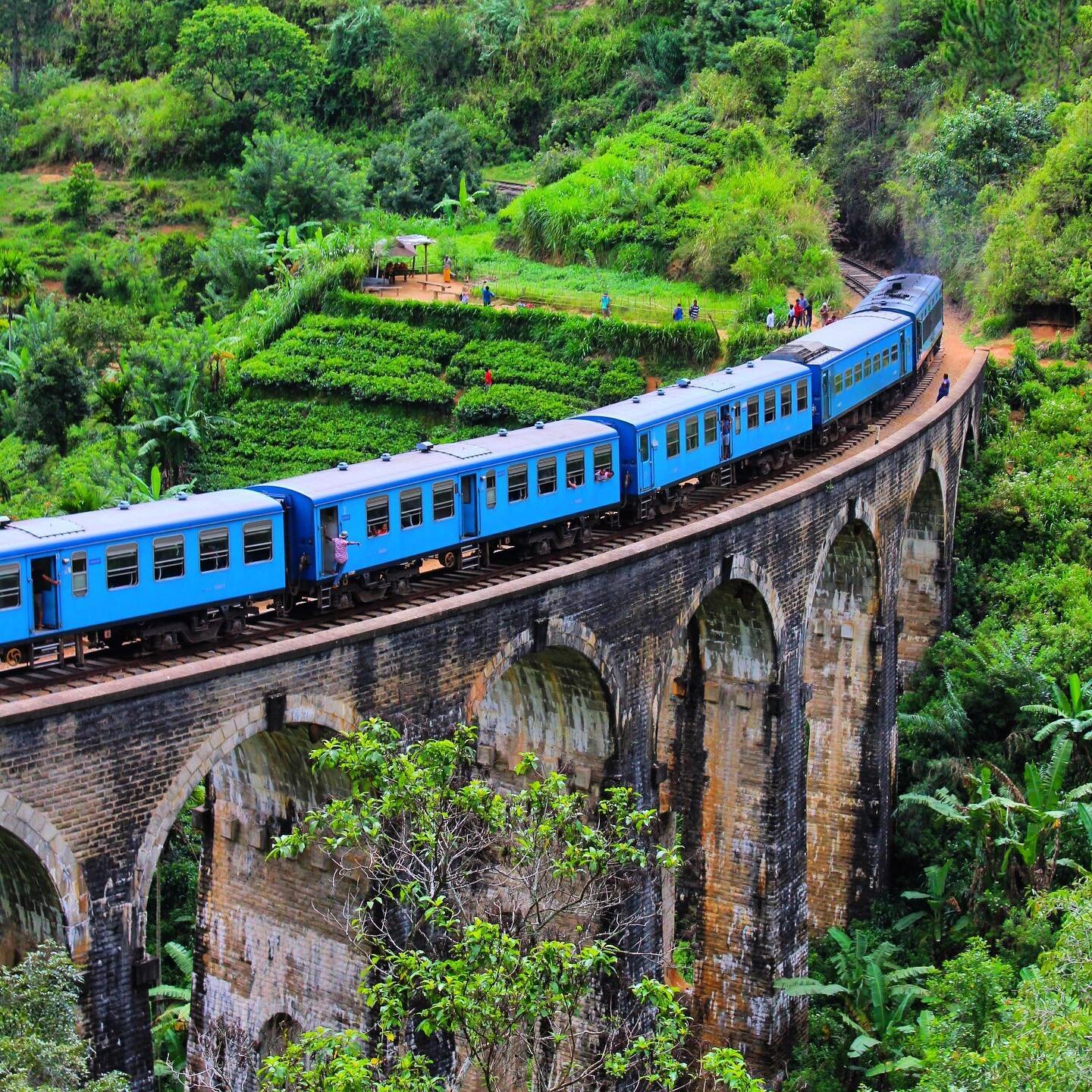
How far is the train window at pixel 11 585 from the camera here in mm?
19156

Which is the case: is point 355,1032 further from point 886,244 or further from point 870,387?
point 886,244

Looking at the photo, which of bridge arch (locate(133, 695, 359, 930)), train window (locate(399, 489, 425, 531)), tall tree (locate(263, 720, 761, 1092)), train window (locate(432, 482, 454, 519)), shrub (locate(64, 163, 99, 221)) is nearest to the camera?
tall tree (locate(263, 720, 761, 1092))

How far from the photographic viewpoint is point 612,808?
1623cm

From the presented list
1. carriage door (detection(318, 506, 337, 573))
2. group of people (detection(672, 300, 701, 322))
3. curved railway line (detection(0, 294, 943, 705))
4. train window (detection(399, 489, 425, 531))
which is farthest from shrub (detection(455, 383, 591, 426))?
carriage door (detection(318, 506, 337, 573))

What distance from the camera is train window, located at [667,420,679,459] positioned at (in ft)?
95.7

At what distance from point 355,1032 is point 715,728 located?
1568 cm

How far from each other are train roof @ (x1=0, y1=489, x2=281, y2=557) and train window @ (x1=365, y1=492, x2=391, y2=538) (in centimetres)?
151

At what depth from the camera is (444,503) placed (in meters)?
24.5

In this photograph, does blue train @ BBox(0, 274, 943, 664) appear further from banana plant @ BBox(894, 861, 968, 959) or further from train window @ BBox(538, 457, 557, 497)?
banana plant @ BBox(894, 861, 968, 959)

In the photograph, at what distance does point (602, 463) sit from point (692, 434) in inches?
121

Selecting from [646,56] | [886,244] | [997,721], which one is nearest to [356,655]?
[997,721]

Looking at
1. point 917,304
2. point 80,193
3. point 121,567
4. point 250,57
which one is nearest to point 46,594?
point 121,567

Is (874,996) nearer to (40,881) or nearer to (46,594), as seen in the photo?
(46,594)

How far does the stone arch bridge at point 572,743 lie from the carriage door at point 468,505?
7.65 feet
